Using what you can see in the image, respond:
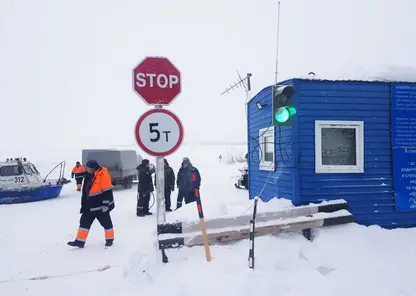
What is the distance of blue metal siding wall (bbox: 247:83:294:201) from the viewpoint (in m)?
6.67

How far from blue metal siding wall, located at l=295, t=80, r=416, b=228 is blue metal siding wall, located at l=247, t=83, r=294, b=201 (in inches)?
13.8

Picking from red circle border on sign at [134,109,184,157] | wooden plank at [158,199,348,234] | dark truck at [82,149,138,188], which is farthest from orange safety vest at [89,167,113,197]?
dark truck at [82,149,138,188]

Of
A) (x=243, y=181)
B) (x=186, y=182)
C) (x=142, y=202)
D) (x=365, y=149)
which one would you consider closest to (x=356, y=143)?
(x=365, y=149)

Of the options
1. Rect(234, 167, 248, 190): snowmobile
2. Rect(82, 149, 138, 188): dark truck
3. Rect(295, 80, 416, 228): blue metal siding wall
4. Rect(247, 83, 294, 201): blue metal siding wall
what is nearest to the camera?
Rect(295, 80, 416, 228): blue metal siding wall

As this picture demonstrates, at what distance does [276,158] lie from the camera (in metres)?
7.17

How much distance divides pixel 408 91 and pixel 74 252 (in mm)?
7616

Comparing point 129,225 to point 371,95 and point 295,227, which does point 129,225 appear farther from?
point 371,95

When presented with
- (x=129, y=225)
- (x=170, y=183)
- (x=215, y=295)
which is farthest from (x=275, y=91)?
(x=170, y=183)

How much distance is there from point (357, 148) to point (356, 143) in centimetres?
10

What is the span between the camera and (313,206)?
5859 millimetres

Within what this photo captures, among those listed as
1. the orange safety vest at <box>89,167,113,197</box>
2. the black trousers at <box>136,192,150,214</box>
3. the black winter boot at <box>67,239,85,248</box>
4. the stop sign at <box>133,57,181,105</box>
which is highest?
the stop sign at <box>133,57,181,105</box>

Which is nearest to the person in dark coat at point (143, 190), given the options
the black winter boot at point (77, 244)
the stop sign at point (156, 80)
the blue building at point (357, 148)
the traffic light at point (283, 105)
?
the black winter boot at point (77, 244)

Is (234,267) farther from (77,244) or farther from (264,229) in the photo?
(77,244)

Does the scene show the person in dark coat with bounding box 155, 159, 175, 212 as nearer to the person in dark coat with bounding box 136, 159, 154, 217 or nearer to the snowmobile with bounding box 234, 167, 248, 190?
the person in dark coat with bounding box 136, 159, 154, 217
